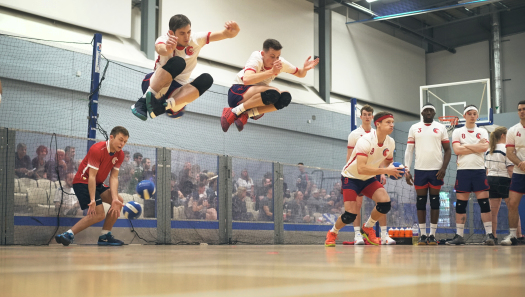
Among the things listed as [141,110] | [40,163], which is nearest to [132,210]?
[40,163]

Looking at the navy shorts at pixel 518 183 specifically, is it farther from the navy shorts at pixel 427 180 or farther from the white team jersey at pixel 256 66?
the white team jersey at pixel 256 66

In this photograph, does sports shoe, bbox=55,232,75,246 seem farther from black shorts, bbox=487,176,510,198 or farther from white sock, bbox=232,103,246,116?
black shorts, bbox=487,176,510,198

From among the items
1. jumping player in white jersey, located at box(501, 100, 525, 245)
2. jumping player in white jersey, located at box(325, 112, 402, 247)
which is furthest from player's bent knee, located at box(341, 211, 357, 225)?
jumping player in white jersey, located at box(501, 100, 525, 245)

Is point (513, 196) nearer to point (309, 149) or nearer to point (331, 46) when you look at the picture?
point (309, 149)

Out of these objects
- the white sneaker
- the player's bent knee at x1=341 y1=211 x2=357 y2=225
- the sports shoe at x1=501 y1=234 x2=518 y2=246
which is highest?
the player's bent knee at x1=341 y1=211 x2=357 y2=225

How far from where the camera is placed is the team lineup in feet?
18.2

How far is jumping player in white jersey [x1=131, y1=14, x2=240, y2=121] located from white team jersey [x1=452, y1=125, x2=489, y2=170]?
418 centimetres

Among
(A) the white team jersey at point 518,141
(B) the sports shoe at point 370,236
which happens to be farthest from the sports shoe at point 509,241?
(B) the sports shoe at point 370,236

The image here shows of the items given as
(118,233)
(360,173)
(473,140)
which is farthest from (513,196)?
(118,233)

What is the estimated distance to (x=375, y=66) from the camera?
20.2 m

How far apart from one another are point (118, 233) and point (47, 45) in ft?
17.0

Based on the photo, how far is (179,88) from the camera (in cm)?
575

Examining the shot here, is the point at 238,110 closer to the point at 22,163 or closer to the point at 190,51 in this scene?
the point at 190,51

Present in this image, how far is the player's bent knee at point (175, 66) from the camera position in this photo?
5328mm
